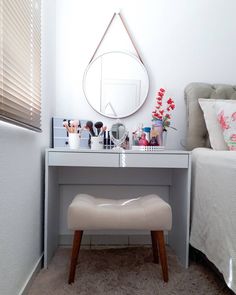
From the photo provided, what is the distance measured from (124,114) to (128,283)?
1147mm

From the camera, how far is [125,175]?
6.75 ft

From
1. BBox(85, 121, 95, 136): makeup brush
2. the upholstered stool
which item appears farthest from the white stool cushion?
BBox(85, 121, 95, 136): makeup brush

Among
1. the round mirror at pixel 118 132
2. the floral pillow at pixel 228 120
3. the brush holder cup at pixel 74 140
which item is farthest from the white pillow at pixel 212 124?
the brush holder cup at pixel 74 140

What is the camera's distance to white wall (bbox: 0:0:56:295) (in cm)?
102

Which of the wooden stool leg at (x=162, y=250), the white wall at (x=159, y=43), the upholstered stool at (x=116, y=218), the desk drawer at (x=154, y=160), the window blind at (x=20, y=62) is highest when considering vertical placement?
the white wall at (x=159, y=43)

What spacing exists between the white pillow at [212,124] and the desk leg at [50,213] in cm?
106

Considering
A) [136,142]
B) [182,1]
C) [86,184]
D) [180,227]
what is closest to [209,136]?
[136,142]

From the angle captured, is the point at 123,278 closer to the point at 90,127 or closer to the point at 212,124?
the point at 90,127

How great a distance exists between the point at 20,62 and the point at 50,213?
3.08 ft

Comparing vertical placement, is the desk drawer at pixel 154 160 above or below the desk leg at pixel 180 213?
above

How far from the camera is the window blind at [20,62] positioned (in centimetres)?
96

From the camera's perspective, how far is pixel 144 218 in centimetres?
138

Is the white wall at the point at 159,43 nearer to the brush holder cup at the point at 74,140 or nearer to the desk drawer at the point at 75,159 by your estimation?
the brush holder cup at the point at 74,140

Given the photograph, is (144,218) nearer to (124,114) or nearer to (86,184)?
(86,184)
